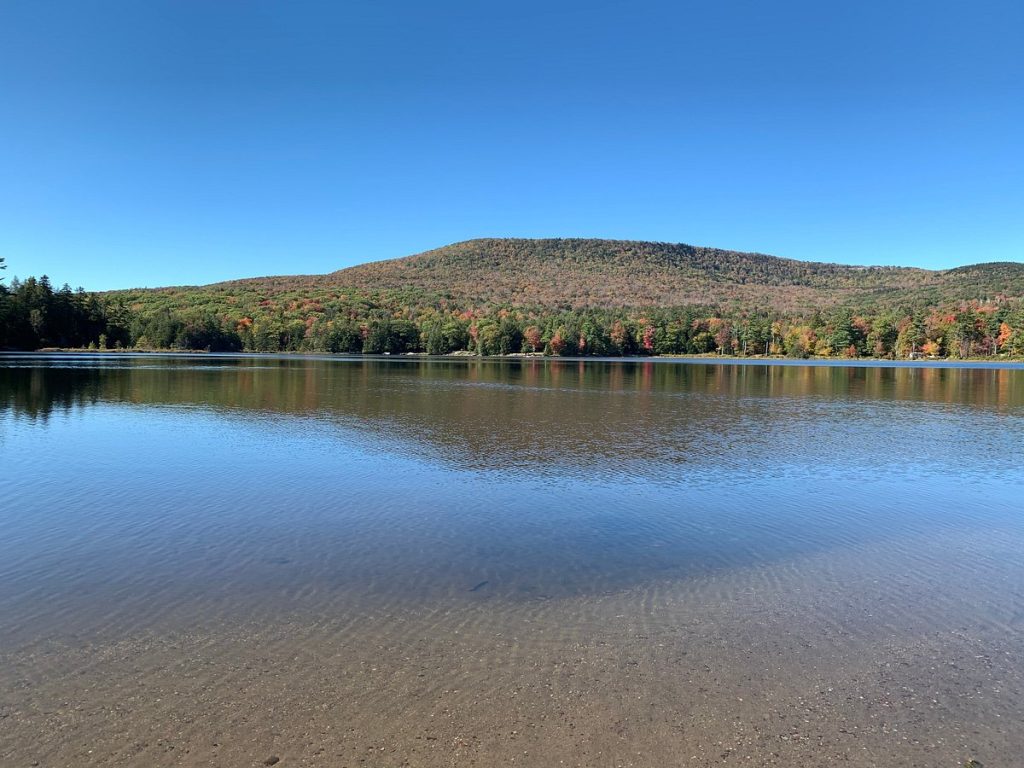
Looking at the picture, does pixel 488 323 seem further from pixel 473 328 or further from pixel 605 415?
pixel 605 415

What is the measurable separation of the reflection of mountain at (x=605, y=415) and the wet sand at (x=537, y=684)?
7.65 meters

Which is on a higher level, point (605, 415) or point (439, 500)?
point (605, 415)

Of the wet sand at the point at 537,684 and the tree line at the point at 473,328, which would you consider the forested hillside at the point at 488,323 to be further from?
the wet sand at the point at 537,684

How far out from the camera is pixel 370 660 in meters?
5.70

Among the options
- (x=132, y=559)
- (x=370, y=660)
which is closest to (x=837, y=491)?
(x=370, y=660)

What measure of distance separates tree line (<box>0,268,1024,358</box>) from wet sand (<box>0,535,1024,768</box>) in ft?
379

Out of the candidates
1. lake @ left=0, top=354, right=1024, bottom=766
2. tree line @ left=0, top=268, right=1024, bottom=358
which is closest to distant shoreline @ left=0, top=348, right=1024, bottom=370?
tree line @ left=0, top=268, right=1024, bottom=358

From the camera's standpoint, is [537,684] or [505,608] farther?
[505,608]

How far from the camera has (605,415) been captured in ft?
84.5

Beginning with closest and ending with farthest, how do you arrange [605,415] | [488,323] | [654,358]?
[605,415]
[654,358]
[488,323]

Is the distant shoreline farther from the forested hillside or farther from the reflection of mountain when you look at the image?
the reflection of mountain

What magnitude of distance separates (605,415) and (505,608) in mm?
19188

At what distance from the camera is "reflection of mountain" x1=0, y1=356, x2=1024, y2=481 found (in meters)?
16.7

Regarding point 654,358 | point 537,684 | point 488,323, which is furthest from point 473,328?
point 537,684
